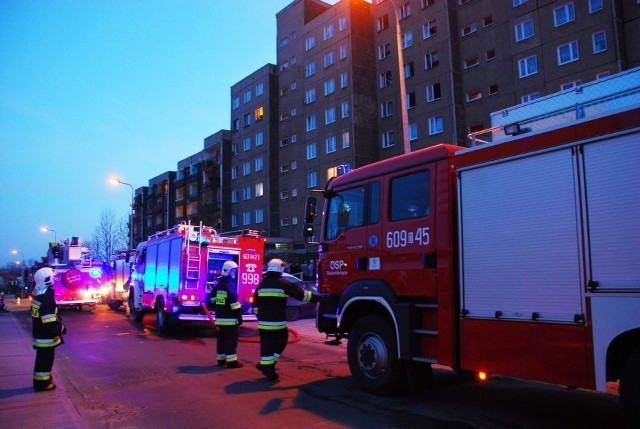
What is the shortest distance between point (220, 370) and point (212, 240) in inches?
227

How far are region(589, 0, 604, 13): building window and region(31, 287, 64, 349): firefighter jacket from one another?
27699mm

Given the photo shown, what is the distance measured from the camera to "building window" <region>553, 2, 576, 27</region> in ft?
88.1

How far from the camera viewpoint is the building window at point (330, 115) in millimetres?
39928

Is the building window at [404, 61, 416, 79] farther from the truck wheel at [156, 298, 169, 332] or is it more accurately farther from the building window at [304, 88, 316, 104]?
the truck wheel at [156, 298, 169, 332]

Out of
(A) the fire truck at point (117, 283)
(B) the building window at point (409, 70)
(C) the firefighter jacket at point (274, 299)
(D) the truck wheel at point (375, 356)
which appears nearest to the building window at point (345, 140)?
(B) the building window at point (409, 70)

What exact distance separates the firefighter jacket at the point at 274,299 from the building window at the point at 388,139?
3030 centimetres

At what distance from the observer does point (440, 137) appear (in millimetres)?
32656

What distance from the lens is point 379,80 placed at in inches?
1513

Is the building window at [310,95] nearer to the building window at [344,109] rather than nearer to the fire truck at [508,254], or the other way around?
the building window at [344,109]

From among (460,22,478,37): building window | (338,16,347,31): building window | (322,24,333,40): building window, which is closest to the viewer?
(460,22,478,37): building window

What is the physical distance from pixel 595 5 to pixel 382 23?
52.2ft

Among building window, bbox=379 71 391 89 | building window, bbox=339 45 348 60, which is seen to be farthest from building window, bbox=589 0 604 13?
building window, bbox=339 45 348 60

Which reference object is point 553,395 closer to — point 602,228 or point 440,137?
point 602,228

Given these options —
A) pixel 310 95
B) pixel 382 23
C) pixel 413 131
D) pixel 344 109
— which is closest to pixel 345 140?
pixel 344 109
